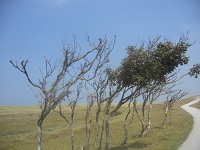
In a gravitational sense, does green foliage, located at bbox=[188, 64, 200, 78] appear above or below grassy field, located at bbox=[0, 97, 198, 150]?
above

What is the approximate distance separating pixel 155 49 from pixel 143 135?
1444 centimetres

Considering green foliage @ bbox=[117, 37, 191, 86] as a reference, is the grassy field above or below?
below

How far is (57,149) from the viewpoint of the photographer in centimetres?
3600

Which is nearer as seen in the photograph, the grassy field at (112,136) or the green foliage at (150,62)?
the green foliage at (150,62)

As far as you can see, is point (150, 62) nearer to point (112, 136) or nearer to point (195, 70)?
point (195, 70)

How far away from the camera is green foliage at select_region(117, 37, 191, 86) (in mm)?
22906

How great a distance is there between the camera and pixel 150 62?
22.8m

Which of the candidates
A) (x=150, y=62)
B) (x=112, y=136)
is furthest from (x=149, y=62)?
(x=112, y=136)

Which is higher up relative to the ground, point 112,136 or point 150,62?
point 150,62

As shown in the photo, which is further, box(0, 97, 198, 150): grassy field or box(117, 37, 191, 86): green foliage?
box(0, 97, 198, 150): grassy field

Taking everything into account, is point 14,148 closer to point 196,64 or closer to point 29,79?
point 29,79

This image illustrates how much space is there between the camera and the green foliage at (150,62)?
22906mm

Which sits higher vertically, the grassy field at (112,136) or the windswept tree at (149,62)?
the windswept tree at (149,62)

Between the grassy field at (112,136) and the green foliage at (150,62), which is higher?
the green foliage at (150,62)
